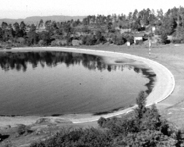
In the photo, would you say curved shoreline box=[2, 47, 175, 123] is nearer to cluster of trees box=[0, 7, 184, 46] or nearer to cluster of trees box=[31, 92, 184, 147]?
cluster of trees box=[31, 92, 184, 147]

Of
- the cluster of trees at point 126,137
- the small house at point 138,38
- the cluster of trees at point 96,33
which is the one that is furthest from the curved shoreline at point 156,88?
the cluster of trees at point 96,33

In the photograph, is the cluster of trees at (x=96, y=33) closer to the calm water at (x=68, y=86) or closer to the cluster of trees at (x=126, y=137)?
the calm water at (x=68, y=86)

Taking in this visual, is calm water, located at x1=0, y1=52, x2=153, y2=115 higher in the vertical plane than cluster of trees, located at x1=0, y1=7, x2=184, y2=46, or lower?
lower

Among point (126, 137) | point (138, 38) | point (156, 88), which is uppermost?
point (138, 38)

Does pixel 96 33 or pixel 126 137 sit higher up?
pixel 96 33

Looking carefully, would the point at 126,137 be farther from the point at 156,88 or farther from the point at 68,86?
the point at 68,86

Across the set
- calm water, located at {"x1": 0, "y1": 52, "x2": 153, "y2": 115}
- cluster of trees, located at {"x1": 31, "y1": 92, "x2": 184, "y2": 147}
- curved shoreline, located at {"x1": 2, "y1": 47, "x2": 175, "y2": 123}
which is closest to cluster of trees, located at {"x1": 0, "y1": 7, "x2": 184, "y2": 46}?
curved shoreline, located at {"x1": 2, "y1": 47, "x2": 175, "y2": 123}

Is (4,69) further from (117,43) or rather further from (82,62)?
(117,43)

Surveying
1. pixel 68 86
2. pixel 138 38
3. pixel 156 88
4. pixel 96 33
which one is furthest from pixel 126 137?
pixel 96 33
